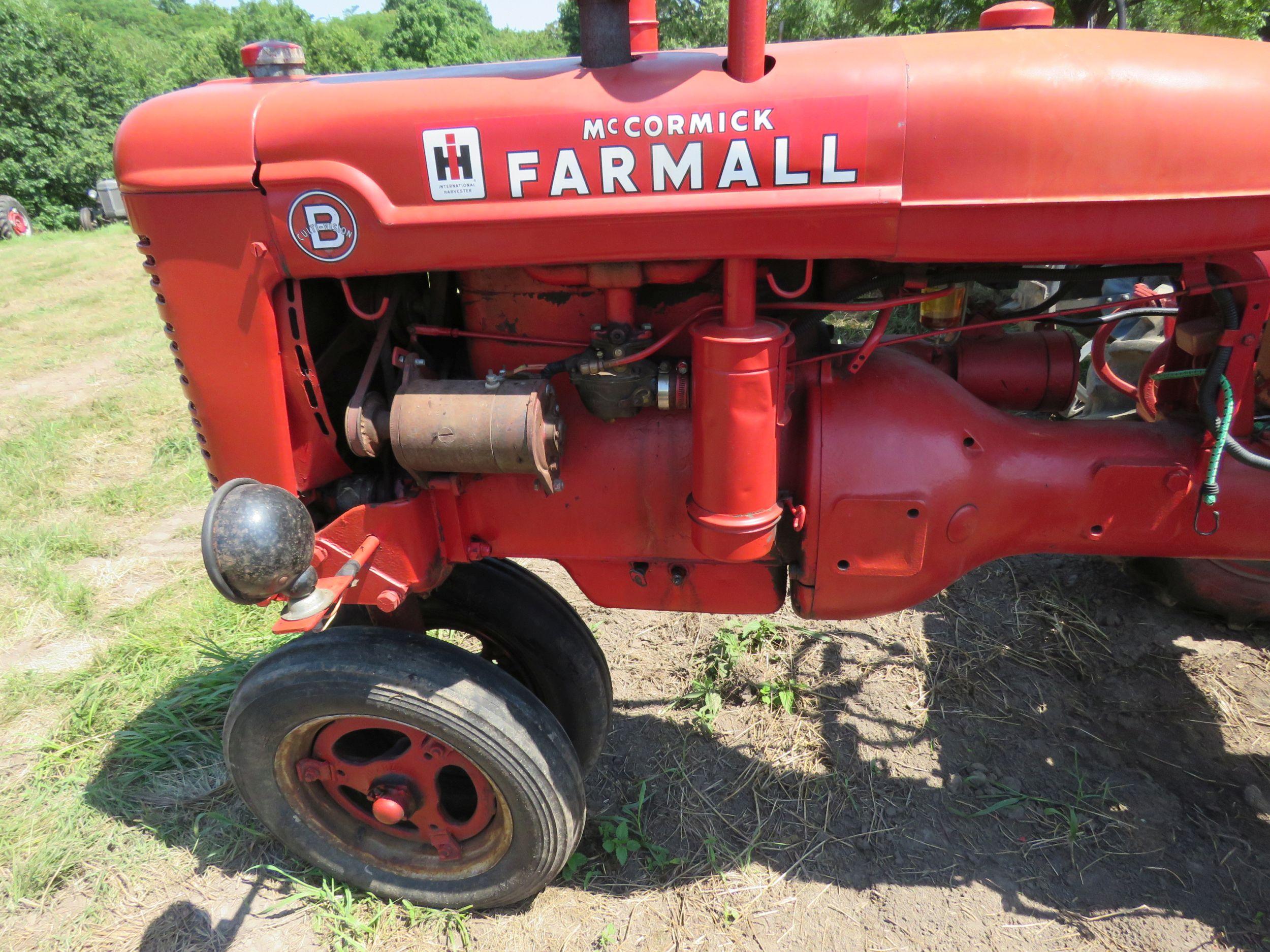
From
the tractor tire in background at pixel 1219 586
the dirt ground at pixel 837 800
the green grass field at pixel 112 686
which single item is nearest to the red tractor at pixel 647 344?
the dirt ground at pixel 837 800

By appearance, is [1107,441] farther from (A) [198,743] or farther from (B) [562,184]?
(A) [198,743]

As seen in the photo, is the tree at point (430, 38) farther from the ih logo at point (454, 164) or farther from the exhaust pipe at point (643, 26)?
the ih logo at point (454, 164)

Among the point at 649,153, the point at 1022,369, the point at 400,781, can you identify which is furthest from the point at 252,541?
the point at 1022,369

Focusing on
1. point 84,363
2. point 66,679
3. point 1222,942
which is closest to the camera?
point 1222,942

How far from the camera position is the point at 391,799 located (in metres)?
1.97

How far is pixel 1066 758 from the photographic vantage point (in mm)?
2502

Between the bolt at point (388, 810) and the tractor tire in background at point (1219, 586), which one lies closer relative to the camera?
the bolt at point (388, 810)

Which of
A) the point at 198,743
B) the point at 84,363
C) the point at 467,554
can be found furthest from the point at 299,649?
the point at 84,363

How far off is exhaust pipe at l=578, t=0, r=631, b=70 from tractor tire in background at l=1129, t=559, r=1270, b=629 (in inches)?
99.7

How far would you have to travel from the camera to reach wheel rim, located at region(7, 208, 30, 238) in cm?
1516

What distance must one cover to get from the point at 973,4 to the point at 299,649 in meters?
10.5

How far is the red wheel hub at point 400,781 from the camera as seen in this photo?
6.32ft

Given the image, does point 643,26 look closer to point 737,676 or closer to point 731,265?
point 731,265

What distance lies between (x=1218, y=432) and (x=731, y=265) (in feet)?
3.38
